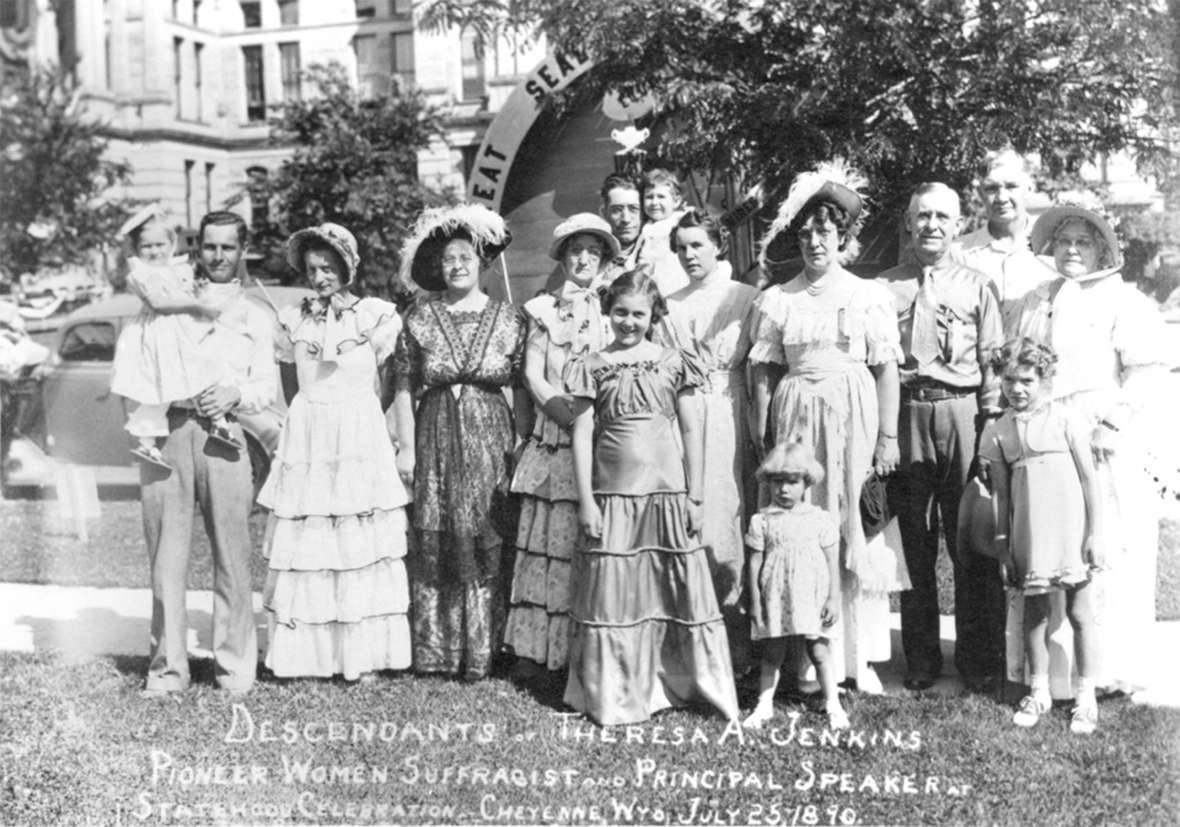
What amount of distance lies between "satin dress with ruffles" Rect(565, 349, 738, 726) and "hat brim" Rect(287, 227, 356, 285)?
1.13 metres

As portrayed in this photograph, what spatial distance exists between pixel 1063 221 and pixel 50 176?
4346 millimetres

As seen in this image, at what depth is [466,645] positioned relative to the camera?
18.1ft

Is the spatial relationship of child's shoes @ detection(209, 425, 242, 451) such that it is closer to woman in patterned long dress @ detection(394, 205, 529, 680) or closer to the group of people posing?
the group of people posing

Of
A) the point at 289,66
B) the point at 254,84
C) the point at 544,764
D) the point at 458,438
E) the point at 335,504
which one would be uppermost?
the point at 289,66

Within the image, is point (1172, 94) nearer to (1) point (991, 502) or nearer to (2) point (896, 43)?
(2) point (896, 43)

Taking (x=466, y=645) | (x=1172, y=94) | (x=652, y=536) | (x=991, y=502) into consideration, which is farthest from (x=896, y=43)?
(x=466, y=645)

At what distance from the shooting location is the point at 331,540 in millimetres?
5406

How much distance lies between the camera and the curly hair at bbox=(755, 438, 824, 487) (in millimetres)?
4934

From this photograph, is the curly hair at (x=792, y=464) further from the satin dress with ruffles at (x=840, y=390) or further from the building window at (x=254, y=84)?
the building window at (x=254, y=84)

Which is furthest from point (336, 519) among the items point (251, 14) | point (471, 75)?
point (471, 75)

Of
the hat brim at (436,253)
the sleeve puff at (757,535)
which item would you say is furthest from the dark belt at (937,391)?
the hat brim at (436,253)

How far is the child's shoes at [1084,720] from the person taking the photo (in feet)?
15.8

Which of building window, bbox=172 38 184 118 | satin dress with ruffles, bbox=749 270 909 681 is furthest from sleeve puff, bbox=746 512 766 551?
building window, bbox=172 38 184 118

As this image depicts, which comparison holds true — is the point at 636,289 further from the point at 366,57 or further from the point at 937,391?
the point at 366,57
